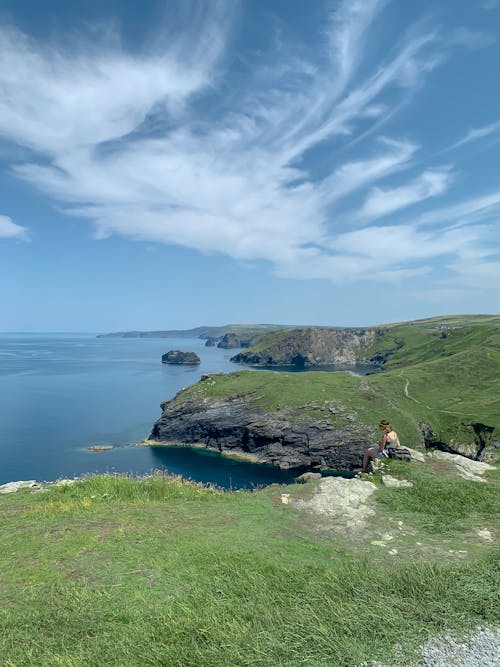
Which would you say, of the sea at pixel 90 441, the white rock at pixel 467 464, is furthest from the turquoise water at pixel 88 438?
the white rock at pixel 467 464

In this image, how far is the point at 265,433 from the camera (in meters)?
103

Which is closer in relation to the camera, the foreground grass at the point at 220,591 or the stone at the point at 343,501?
the foreground grass at the point at 220,591

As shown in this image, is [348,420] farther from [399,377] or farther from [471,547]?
[471,547]

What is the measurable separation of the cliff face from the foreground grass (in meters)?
86.4

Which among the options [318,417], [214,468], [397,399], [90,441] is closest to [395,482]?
[214,468]

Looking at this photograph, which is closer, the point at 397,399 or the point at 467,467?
the point at 467,467

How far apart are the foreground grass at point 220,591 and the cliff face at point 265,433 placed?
8637 centimetres

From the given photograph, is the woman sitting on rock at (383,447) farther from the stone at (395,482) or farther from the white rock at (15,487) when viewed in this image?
the white rock at (15,487)

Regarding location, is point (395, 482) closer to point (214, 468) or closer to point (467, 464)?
point (467, 464)

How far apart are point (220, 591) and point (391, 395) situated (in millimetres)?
125064

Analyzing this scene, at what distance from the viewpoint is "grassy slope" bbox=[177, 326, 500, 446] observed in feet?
345

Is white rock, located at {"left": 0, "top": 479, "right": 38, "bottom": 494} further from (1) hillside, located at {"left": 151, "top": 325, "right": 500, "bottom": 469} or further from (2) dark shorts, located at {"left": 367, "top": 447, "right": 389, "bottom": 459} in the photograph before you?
(1) hillside, located at {"left": 151, "top": 325, "right": 500, "bottom": 469}

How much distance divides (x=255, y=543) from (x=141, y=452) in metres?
92.6

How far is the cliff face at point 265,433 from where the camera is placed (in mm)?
95938
